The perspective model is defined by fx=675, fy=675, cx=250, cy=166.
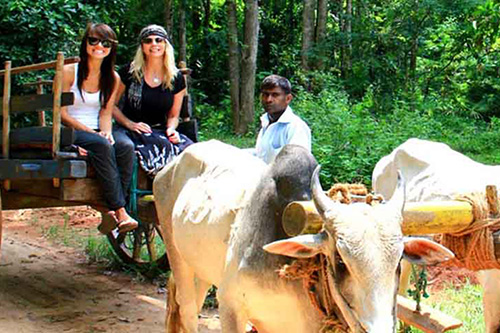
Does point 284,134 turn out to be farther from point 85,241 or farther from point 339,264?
point 85,241

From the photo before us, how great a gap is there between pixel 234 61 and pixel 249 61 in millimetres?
943

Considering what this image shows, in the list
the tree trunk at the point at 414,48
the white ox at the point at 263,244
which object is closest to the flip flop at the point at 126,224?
the white ox at the point at 263,244

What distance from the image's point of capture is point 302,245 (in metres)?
2.85

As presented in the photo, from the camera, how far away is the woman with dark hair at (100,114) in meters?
5.35

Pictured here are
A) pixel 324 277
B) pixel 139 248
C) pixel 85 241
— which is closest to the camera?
pixel 324 277

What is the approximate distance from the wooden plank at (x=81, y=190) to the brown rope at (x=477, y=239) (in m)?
2.93

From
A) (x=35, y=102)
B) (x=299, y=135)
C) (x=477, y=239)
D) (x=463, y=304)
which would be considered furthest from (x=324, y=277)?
(x=35, y=102)

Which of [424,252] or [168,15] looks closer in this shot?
[424,252]

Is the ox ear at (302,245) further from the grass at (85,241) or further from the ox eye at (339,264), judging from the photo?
the grass at (85,241)

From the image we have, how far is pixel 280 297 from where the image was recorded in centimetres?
333

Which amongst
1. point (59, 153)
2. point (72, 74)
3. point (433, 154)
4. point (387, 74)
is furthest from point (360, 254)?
point (387, 74)

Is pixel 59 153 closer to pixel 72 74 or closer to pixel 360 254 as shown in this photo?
pixel 72 74

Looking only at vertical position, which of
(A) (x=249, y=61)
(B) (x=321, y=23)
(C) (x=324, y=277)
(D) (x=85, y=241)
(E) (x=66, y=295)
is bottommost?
(E) (x=66, y=295)

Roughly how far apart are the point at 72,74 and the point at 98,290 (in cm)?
236
